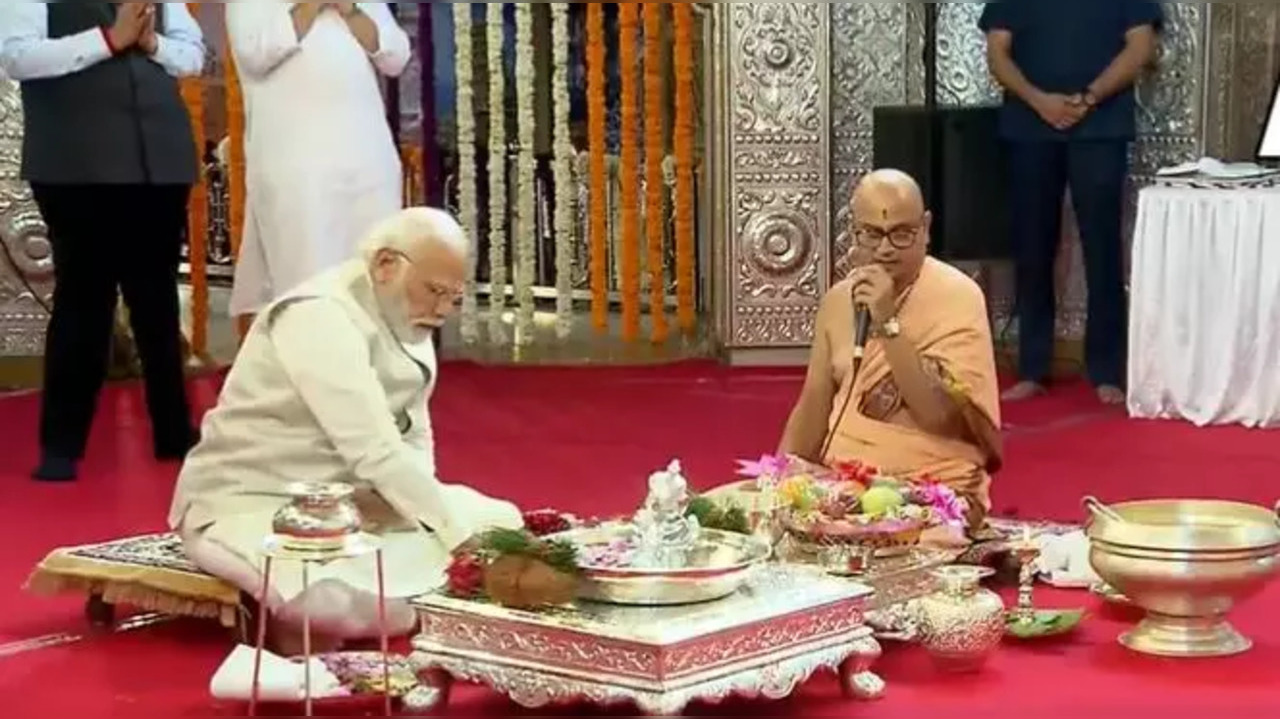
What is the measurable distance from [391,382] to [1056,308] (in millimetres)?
3852

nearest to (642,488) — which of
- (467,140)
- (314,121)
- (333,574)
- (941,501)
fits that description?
(314,121)

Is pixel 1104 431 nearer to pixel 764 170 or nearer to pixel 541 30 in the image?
pixel 764 170

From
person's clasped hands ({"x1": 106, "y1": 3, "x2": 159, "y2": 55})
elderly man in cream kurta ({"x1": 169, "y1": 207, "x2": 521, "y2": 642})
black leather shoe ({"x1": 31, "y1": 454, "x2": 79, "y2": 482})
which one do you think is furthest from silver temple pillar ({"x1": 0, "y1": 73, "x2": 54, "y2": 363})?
elderly man in cream kurta ({"x1": 169, "y1": 207, "x2": 521, "y2": 642})

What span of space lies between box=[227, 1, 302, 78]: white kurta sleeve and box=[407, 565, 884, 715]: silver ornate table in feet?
7.48

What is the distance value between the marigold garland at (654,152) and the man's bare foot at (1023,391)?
1473 mm

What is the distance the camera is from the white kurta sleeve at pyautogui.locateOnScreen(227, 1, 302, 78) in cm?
512

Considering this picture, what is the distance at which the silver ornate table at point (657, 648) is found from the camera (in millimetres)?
2979

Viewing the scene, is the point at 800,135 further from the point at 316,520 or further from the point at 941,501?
the point at 316,520

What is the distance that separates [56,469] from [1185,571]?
9.30 ft

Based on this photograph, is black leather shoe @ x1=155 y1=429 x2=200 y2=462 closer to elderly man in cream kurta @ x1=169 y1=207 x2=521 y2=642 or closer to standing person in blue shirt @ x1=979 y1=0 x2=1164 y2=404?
elderly man in cream kurta @ x1=169 y1=207 x2=521 y2=642

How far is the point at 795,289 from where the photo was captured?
7.28m

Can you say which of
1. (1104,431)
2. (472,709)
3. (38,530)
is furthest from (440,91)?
(472,709)

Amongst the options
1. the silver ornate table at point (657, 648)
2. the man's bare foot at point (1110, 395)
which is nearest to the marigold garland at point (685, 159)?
the man's bare foot at point (1110, 395)

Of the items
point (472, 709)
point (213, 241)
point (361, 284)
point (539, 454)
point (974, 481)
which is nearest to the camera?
point (472, 709)
